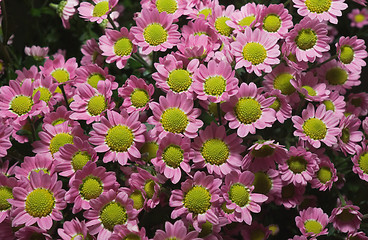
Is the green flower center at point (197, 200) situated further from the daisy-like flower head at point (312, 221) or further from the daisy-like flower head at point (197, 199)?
the daisy-like flower head at point (312, 221)

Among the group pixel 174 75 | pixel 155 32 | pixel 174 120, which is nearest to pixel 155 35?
pixel 155 32

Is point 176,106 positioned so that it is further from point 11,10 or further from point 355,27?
point 355,27

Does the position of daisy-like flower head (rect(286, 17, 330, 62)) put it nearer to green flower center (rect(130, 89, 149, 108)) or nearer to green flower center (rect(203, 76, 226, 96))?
green flower center (rect(203, 76, 226, 96))

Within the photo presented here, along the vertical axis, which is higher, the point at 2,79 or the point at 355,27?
the point at 2,79

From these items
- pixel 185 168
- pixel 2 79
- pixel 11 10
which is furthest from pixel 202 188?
pixel 11 10

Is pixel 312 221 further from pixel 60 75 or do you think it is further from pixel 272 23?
pixel 60 75

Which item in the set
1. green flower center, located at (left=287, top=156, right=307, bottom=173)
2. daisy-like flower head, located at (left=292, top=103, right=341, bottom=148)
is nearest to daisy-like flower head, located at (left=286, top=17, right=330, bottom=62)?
daisy-like flower head, located at (left=292, top=103, right=341, bottom=148)
